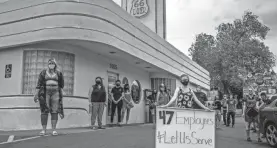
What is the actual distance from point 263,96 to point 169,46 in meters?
12.3

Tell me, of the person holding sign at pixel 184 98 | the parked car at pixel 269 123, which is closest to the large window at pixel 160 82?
the parked car at pixel 269 123

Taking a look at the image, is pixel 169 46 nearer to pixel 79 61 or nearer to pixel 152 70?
pixel 152 70

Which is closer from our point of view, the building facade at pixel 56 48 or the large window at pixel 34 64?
the building facade at pixel 56 48

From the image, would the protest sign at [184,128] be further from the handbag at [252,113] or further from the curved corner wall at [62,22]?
the curved corner wall at [62,22]

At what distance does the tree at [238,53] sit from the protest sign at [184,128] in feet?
119

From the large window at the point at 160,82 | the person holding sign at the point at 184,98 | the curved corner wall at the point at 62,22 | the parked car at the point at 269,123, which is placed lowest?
the parked car at the point at 269,123

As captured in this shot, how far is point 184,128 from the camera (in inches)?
207

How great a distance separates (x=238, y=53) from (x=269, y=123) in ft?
112

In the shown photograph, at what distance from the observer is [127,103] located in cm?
1352

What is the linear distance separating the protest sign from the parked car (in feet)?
11.8

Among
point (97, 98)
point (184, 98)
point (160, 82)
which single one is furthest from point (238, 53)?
point (184, 98)

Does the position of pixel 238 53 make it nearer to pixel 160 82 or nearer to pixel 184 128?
pixel 160 82

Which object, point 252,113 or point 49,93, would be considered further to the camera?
point 252,113

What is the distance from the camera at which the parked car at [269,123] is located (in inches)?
321
